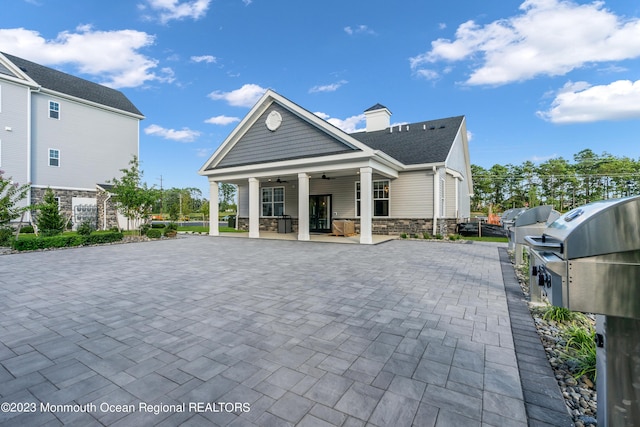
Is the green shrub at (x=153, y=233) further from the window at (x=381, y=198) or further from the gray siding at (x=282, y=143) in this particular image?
the window at (x=381, y=198)

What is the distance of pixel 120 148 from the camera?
2142 cm

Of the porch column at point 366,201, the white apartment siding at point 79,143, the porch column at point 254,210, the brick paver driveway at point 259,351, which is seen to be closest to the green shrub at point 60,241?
the brick paver driveway at point 259,351

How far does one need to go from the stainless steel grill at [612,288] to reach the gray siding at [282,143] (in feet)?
31.5

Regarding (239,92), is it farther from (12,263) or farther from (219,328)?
(219,328)

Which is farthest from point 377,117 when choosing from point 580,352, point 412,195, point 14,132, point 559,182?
point 559,182

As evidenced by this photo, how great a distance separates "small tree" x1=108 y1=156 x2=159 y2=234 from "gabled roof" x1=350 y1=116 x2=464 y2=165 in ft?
38.6

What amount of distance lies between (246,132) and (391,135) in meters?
8.50

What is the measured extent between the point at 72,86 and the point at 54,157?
18.4 feet

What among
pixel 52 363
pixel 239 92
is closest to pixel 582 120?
pixel 239 92

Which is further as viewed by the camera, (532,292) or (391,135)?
(391,135)

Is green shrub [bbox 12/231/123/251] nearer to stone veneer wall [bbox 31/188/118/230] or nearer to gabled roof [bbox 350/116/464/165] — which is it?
stone veneer wall [bbox 31/188/118/230]

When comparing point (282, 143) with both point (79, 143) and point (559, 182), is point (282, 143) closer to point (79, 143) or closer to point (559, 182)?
point (79, 143)

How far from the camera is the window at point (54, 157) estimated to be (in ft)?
58.2

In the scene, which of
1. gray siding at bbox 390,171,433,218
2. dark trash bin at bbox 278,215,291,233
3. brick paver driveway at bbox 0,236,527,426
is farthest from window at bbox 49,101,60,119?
gray siding at bbox 390,171,433,218
